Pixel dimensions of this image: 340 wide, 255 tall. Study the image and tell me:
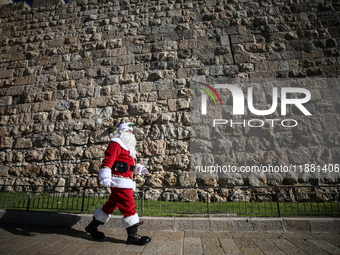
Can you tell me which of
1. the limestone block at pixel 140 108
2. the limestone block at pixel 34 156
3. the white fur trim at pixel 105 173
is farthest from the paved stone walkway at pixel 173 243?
the limestone block at pixel 140 108

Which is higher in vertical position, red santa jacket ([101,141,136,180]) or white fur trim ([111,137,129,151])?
white fur trim ([111,137,129,151])

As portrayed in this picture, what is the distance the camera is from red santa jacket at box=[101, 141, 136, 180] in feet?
9.11

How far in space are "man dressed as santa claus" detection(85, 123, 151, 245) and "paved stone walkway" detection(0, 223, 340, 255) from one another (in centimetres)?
18

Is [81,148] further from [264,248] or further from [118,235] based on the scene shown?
[264,248]

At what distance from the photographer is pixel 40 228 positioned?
343 centimetres

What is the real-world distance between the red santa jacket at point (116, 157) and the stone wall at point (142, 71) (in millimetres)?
2076

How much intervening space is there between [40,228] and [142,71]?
4668 mm

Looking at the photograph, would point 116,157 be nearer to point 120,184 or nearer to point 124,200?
point 120,184

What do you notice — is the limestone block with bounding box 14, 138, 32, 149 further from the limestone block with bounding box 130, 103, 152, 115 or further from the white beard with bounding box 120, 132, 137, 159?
the white beard with bounding box 120, 132, 137, 159

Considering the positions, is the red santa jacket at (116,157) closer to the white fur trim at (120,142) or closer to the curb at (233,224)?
the white fur trim at (120,142)

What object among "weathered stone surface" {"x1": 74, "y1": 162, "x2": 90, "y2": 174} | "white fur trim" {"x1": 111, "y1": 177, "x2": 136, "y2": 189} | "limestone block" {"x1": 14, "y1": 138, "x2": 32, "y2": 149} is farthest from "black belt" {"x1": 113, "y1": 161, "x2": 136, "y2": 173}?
"limestone block" {"x1": 14, "y1": 138, "x2": 32, "y2": 149}

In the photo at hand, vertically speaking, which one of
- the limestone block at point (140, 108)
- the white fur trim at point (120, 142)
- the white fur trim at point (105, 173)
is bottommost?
the white fur trim at point (105, 173)

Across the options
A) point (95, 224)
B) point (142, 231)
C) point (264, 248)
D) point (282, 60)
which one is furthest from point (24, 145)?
point (282, 60)

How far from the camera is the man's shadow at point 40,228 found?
3.06 meters
